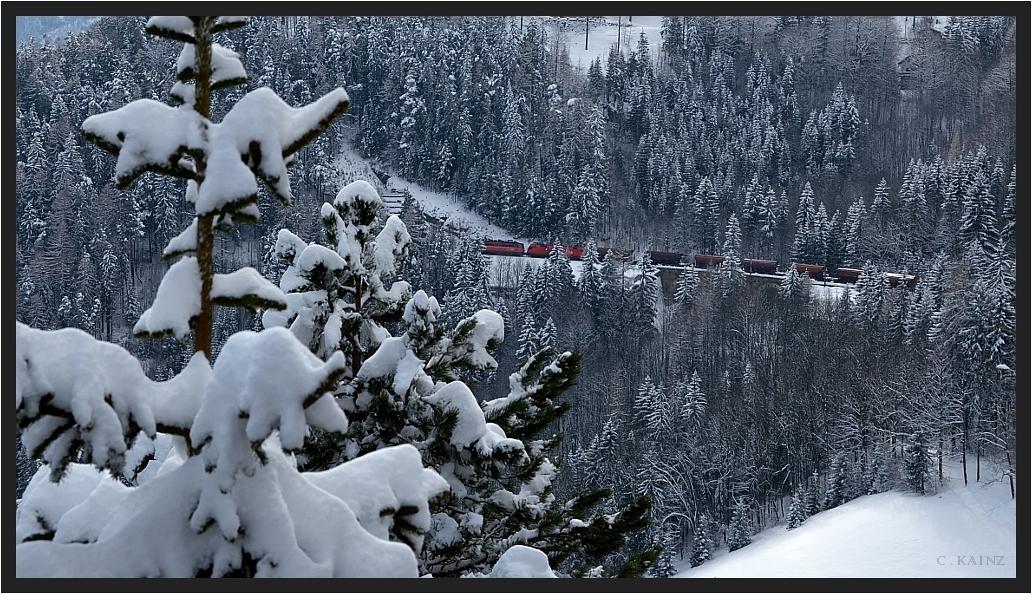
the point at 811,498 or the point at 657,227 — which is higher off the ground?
the point at 657,227

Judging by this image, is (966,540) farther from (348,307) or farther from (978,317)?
(978,317)

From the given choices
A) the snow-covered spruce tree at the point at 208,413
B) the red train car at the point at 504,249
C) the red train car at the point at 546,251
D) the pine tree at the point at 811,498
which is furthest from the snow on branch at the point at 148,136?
the red train car at the point at 546,251

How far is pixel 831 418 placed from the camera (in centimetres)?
4741

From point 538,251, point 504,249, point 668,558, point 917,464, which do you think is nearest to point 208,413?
point 917,464

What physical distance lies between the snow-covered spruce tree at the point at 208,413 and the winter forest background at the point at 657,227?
306 centimetres

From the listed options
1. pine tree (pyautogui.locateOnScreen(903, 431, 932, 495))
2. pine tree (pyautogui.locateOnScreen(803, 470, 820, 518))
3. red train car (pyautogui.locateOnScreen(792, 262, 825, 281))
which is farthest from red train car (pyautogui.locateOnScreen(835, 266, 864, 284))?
pine tree (pyautogui.locateOnScreen(903, 431, 932, 495))

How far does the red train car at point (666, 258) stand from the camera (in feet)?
252

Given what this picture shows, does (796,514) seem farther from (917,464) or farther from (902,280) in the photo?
(902,280)

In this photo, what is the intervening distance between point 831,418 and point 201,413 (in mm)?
48068

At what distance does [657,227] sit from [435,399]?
80301mm

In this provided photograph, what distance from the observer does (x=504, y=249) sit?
79.0 meters

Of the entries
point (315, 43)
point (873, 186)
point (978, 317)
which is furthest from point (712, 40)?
point (978, 317)

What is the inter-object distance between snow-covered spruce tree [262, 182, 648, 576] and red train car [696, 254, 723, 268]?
68.8 metres

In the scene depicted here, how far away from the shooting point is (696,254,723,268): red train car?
7475 centimetres
